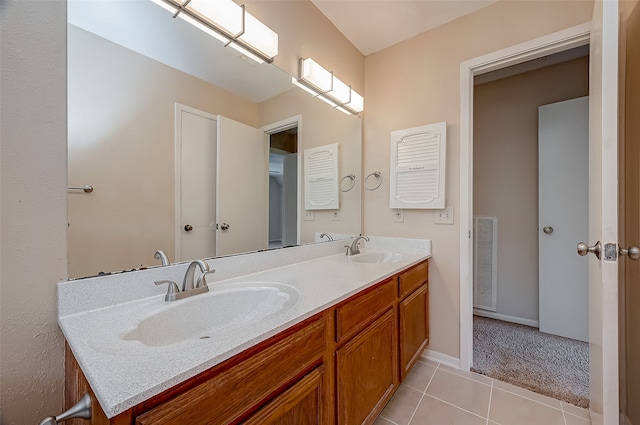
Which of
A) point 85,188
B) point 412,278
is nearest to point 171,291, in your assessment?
point 85,188

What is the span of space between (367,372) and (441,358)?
3.42 ft

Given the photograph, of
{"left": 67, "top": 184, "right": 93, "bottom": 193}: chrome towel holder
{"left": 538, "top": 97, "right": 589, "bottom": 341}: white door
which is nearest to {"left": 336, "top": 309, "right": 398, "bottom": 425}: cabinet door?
{"left": 67, "top": 184, "right": 93, "bottom": 193}: chrome towel holder

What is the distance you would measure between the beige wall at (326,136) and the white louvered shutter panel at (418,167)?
0.31m

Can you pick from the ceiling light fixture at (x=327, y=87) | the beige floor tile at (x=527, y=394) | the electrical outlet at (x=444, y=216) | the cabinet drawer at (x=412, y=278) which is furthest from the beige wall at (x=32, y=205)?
the beige floor tile at (x=527, y=394)

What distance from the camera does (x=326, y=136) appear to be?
2.01 meters

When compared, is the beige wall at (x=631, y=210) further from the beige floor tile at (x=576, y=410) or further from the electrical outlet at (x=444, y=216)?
the electrical outlet at (x=444, y=216)

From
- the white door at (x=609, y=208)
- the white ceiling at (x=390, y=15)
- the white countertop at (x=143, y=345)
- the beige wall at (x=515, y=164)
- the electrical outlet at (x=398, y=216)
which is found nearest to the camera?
the white countertop at (x=143, y=345)

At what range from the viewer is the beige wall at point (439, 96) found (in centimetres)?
170

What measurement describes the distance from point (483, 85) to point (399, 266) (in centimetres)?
240

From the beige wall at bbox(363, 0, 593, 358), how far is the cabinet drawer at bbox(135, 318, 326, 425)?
1365 millimetres

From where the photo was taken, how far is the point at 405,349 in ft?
5.17

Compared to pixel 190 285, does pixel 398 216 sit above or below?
above

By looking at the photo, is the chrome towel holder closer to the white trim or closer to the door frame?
the door frame

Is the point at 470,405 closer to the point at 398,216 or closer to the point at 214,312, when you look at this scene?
the point at 398,216
